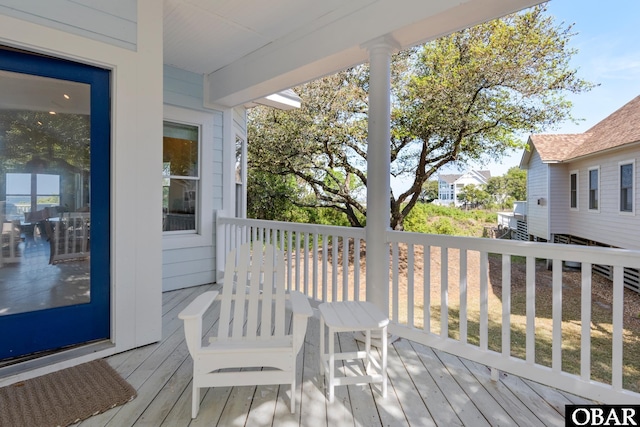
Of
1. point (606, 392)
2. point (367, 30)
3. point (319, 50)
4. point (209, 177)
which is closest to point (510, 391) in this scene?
point (606, 392)

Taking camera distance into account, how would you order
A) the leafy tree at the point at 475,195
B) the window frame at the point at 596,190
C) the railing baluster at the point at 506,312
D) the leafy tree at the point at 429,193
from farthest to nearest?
the leafy tree at the point at 475,195 < the leafy tree at the point at 429,193 < the window frame at the point at 596,190 < the railing baluster at the point at 506,312

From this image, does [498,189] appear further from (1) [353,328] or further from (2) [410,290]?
(1) [353,328]

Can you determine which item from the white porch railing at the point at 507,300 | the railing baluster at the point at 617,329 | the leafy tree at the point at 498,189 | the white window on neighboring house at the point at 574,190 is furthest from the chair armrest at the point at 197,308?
the leafy tree at the point at 498,189

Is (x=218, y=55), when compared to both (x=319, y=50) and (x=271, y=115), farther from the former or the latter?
(x=271, y=115)

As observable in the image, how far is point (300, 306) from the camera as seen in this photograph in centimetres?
186

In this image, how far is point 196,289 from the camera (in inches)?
165

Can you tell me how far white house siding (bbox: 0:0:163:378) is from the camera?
7.61ft

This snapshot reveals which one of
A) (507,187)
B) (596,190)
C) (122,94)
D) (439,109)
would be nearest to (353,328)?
(122,94)

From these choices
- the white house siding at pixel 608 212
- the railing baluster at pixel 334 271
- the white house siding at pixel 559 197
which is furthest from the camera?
the white house siding at pixel 559 197

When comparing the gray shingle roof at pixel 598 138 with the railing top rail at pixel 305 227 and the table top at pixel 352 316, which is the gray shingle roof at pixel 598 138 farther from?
the table top at pixel 352 316

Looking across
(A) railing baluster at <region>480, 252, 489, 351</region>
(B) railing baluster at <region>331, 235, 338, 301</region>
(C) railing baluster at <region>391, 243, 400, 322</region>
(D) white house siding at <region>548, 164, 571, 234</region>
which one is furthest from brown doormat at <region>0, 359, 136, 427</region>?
(D) white house siding at <region>548, 164, 571, 234</region>

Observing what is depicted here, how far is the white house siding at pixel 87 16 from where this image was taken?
207 centimetres

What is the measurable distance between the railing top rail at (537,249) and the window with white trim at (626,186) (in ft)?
24.6

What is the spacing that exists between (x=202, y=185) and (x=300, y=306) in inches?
116
